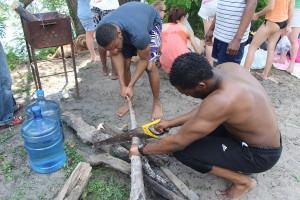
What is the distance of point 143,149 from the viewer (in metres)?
2.99

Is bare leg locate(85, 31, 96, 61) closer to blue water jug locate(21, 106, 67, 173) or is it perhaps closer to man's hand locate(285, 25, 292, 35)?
blue water jug locate(21, 106, 67, 173)

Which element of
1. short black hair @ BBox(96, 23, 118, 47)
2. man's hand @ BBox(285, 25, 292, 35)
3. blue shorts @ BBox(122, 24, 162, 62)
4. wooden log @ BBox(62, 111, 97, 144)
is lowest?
wooden log @ BBox(62, 111, 97, 144)

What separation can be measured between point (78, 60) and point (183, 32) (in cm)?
207

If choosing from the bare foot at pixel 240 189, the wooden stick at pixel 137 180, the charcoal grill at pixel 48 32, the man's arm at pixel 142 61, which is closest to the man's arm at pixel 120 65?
the man's arm at pixel 142 61

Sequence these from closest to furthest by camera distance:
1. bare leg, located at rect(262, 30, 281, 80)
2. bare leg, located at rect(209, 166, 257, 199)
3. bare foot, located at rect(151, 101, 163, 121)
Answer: bare leg, located at rect(209, 166, 257, 199) → bare foot, located at rect(151, 101, 163, 121) → bare leg, located at rect(262, 30, 281, 80)

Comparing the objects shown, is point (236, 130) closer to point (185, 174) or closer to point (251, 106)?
point (251, 106)

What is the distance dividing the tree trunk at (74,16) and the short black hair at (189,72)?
4.84m

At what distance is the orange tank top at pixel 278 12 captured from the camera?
5098 mm

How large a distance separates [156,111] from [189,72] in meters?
1.88

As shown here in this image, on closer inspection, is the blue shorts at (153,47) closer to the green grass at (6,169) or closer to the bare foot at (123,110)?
the bare foot at (123,110)

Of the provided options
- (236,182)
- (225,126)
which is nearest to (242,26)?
(225,126)

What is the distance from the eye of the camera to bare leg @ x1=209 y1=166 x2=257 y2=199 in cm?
301

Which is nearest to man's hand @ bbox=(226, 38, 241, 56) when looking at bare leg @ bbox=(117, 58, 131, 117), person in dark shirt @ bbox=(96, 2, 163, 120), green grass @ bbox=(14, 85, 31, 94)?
person in dark shirt @ bbox=(96, 2, 163, 120)

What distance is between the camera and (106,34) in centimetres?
338
